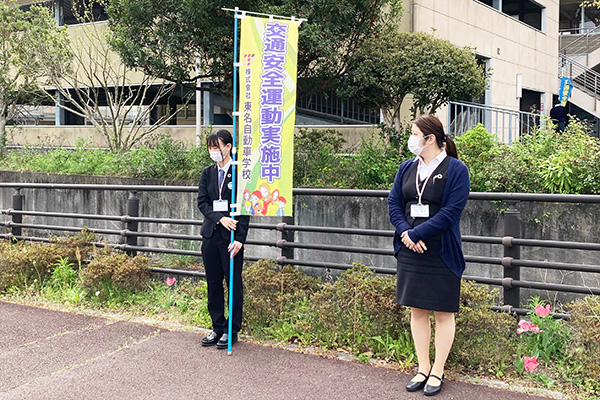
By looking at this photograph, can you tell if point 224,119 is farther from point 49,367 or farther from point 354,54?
point 49,367

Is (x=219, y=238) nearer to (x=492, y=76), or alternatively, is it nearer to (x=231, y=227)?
(x=231, y=227)

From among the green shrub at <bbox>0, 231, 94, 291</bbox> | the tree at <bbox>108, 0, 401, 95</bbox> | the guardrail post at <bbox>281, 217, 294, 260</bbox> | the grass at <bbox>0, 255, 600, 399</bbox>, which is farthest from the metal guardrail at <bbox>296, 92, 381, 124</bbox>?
the grass at <bbox>0, 255, 600, 399</bbox>

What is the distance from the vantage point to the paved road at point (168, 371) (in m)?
4.33

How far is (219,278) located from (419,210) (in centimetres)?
208

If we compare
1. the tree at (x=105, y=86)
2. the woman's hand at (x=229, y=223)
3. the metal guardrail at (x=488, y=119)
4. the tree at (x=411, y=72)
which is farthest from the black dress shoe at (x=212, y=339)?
the tree at (x=105, y=86)

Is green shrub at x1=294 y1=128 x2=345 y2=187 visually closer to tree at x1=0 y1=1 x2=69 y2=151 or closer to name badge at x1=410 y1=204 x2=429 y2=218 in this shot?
name badge at x1=410 y1=204 x2=429 y2=218

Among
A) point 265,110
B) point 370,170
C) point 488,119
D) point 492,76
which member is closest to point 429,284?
point 265,110

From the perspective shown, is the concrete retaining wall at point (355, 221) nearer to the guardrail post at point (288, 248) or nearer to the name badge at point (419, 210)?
the guardrail post at point (288, 248)

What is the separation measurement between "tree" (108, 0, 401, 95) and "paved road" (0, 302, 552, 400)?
4917 millimetres

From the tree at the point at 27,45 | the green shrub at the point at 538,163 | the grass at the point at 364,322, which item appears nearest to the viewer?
the grass at the point at 364,322

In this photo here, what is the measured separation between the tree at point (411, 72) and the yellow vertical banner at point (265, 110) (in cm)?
410

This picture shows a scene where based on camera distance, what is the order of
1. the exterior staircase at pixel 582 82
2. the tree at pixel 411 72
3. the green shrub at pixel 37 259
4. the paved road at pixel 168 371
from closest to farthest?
A: the paved road at pixel 168 371, the green shrub at pixel 37 259, the tree at pixel 411 72, the exterior staircase at pixel 582 82

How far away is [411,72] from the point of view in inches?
353

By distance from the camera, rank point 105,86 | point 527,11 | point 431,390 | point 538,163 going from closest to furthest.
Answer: point 431,390 → point 538,163 → point 105,86 → point 527,11
